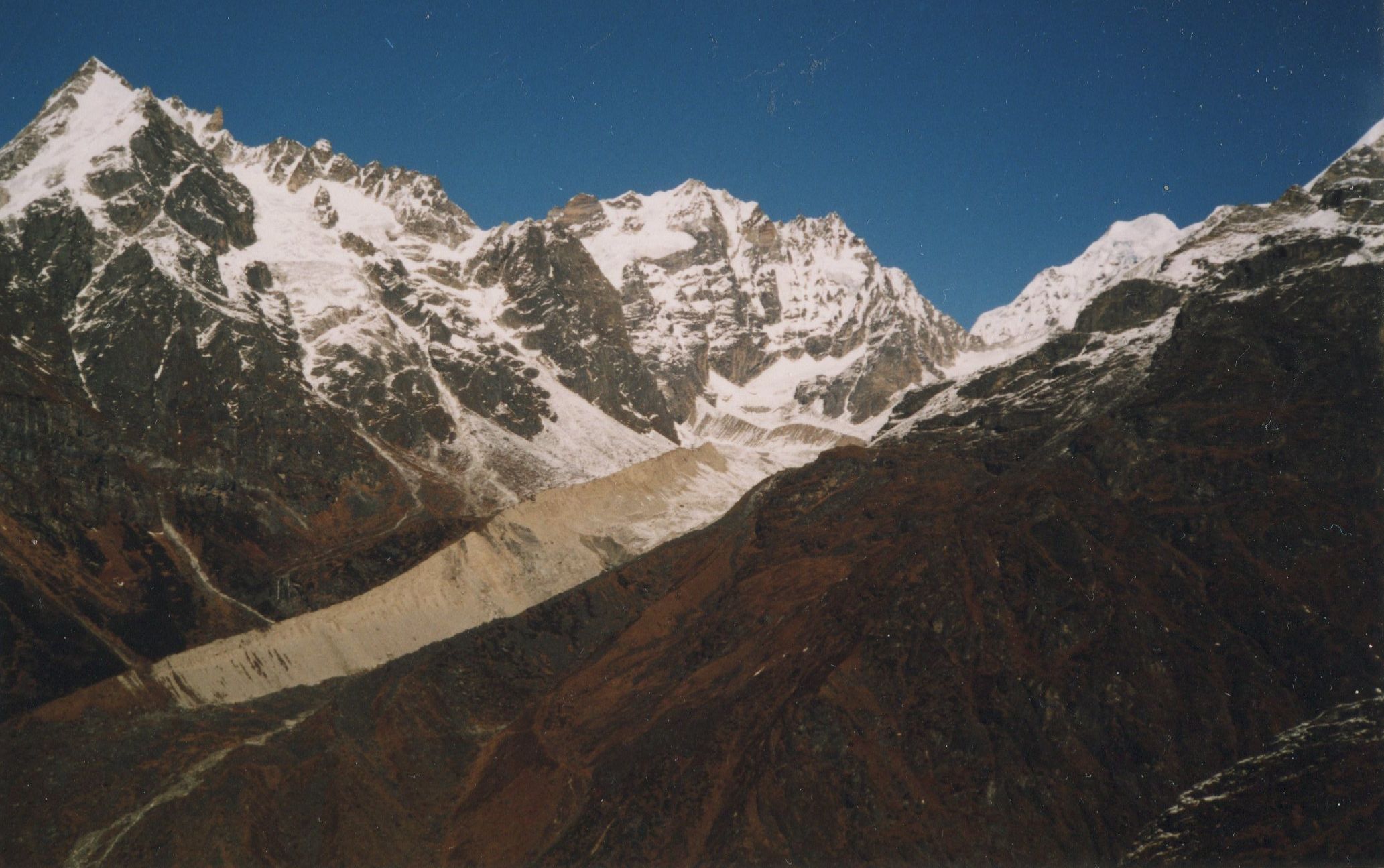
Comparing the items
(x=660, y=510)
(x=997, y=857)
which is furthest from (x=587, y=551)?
(x=997, y=857)

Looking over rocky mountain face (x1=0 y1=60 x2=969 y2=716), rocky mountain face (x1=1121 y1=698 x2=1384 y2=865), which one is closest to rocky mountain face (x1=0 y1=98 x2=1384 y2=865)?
rocky mountain face (x1=1121 y1=698 x2=1384 y2=865)

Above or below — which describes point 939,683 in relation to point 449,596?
below

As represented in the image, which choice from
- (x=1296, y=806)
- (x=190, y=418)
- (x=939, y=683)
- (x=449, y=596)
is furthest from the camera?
(x=190, y=418)

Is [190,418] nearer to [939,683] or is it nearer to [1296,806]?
[939,683]

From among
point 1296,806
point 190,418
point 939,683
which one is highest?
point 190,418

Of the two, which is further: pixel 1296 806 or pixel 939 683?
pixel 939 683

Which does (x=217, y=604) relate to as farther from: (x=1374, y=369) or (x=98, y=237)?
(x=1374, y=369)

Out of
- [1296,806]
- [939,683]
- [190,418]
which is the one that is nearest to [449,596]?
[190,418]

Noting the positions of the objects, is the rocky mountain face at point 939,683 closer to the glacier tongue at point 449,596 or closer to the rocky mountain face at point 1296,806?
the rocky mountain face at point 1296,806

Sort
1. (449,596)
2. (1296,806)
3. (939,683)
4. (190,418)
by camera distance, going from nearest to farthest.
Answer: (1296,806) → (939,683) → (449,596) → (190,418)

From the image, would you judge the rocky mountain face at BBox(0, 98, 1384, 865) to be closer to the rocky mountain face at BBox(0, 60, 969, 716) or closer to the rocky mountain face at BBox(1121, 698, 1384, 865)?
the rocky mountain face at BBox(1121, 698, 1384, 865)
